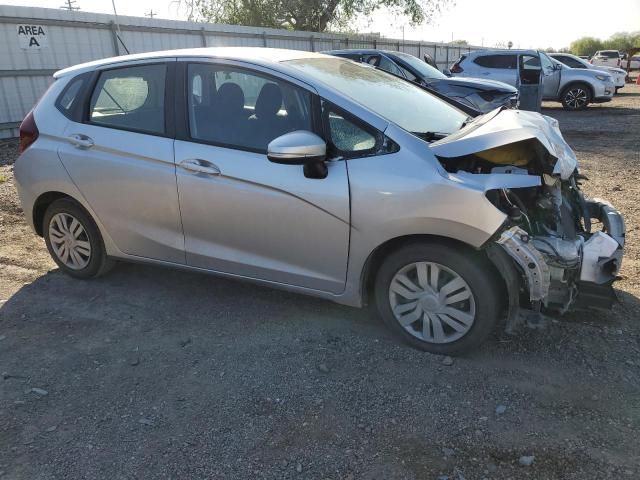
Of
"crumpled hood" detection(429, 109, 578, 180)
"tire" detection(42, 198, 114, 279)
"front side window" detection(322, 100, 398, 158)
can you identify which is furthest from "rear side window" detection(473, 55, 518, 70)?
"tire" detection(42, 198, 114, 279)

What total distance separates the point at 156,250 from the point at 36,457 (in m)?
1.65

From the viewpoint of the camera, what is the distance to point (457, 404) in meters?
2.74

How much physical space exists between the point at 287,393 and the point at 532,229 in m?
1.65

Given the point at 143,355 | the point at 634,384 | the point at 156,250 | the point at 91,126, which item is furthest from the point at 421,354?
the point at 91,126

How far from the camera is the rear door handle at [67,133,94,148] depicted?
12.4 feet

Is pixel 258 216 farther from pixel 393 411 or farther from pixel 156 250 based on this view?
pixel 393 411

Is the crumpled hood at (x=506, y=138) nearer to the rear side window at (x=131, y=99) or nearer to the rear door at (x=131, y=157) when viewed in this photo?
the rear door at (x=131, y=157)

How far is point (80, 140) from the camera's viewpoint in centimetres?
382

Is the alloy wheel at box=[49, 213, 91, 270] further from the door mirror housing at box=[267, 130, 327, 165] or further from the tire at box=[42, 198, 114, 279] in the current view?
the door mirror housing at box=[267, 130, 327, 165]

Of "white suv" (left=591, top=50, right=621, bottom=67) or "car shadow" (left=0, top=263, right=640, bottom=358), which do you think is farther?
"white suv" (left=591, top=50, right=621, bottom=67)

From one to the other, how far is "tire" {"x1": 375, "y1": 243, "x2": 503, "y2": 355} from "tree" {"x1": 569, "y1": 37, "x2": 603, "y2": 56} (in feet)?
264

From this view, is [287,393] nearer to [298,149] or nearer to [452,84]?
[298,149]

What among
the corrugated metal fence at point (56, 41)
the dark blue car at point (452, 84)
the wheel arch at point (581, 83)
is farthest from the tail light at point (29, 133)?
the wheel arch at point (581, 83)

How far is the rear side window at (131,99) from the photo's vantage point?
3.63 meters
